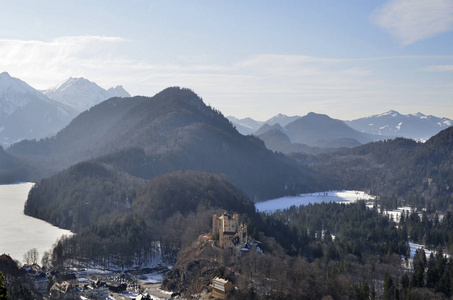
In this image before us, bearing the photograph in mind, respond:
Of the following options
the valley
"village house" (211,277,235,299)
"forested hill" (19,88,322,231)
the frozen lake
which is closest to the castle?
the valley

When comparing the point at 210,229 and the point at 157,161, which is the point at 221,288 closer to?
the point at 210,229

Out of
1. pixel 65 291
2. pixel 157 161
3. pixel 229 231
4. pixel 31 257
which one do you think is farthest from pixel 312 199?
pixel 65 291

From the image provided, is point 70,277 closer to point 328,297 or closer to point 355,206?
point 328,297

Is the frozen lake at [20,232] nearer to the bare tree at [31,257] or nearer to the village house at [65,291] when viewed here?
the bare tree at [31,257]

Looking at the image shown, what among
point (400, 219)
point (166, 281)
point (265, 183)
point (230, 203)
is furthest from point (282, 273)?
point (265, 183)

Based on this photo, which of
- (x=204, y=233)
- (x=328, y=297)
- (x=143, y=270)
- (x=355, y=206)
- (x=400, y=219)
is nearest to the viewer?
(x=328, y=297)

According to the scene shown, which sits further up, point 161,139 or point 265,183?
point 161,139

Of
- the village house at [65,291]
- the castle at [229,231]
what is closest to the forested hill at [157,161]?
the castle at [229,231]
